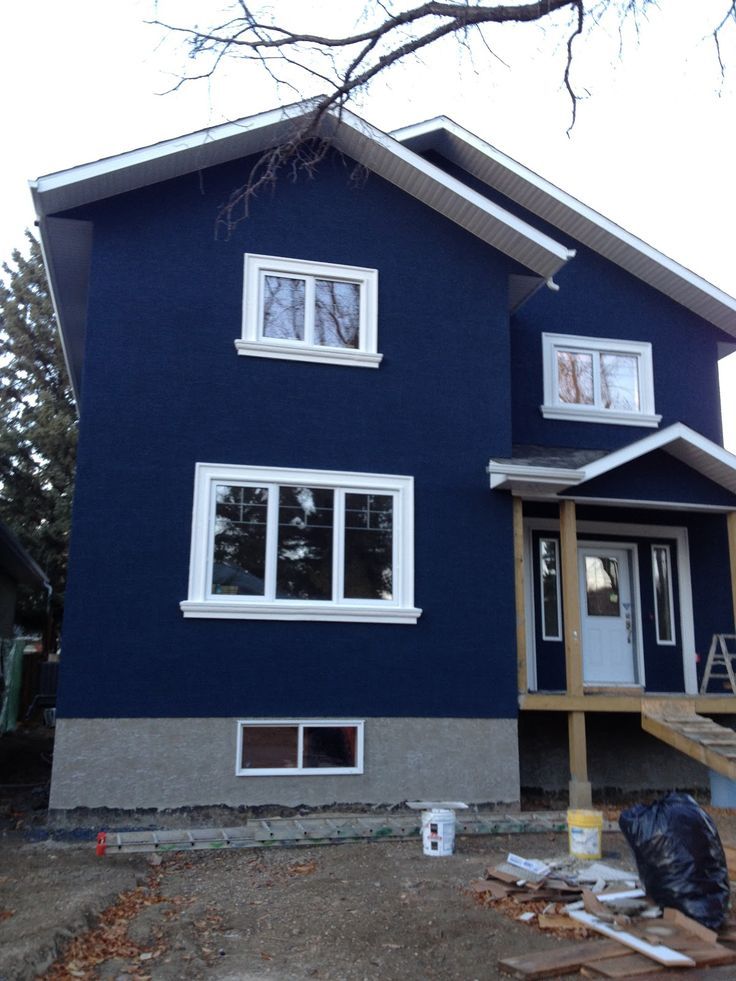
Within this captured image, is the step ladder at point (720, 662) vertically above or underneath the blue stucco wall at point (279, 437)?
underneath

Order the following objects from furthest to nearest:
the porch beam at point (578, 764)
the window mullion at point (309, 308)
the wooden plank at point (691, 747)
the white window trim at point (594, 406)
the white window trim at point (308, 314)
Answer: the white window trim at point (594, 406) → the window mullion at point (309, 308) → the white window trim at point (308, 314) → the porch beam at point (578, 764) → the wooden plank at point (691, 747)

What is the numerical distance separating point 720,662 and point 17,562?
45.2 ft

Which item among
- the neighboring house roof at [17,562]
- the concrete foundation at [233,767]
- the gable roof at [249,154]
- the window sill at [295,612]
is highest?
the gable roof at [249,154]

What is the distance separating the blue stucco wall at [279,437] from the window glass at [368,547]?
1.11 ft

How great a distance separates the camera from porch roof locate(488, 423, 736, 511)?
10.3m

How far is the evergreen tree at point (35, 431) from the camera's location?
25297mm

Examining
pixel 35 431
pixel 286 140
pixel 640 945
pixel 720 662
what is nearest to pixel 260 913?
pixel 640 945

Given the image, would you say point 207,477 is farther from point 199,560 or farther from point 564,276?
point 564,276

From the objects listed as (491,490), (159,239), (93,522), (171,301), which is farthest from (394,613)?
(159,239)

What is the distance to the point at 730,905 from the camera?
6.36m

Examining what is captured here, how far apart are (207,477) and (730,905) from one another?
6176mm

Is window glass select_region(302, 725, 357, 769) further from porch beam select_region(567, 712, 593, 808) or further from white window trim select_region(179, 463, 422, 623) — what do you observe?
porch beam select_region(567, 712, 593, 808)

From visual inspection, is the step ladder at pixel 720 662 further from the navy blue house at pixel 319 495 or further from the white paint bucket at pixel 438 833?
the white paint bucket at pixel 438 833

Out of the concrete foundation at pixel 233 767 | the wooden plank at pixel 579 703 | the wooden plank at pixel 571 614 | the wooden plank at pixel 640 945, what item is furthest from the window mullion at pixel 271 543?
the wooden plank at pixel 640 945
